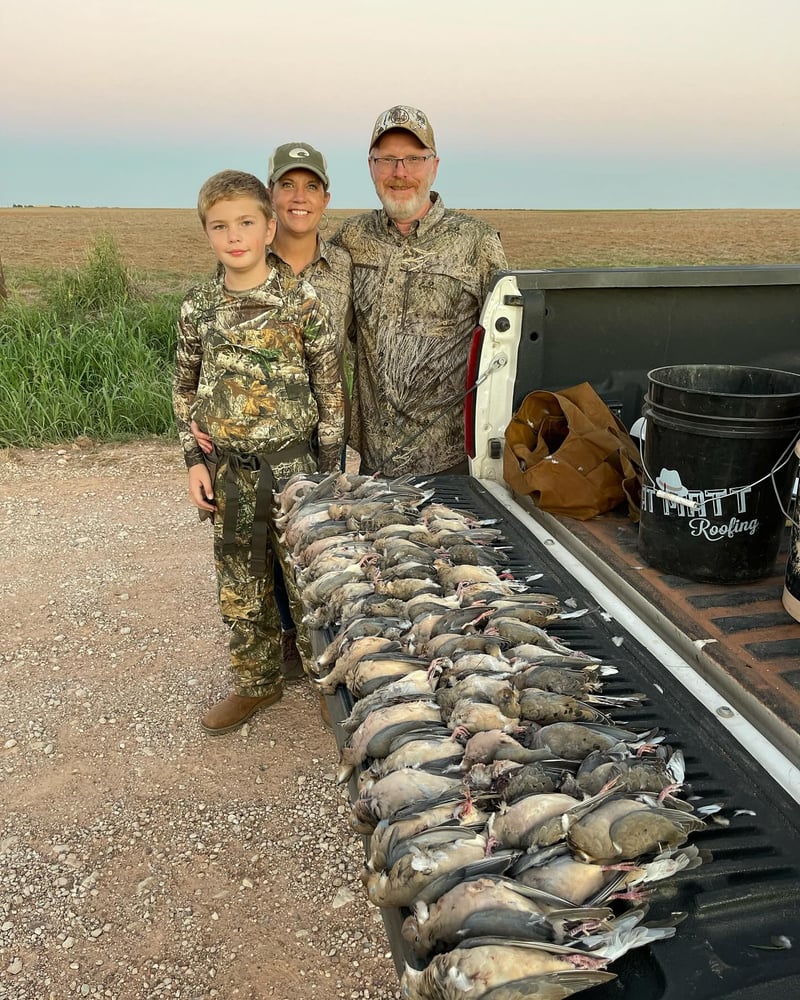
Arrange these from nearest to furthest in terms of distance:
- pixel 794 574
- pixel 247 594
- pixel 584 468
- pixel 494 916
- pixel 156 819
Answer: pixel 494 916, pixel 794 574, pixel 584 468, pixel 156 819, pixel 247 594

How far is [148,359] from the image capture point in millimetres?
10695

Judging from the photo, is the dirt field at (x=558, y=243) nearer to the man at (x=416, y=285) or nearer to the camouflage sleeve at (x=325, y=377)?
the man at (x=416, y=285)

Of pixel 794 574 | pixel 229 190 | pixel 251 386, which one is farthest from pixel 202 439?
pixel 794 574

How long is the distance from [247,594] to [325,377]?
1182 millimetres

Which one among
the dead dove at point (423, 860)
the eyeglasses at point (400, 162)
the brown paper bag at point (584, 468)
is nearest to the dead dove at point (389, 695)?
the dead dove at point (423, 860)

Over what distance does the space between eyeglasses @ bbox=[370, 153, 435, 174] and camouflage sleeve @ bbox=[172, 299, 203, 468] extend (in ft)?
4.51

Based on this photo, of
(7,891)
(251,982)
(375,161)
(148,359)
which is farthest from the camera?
(148,359)

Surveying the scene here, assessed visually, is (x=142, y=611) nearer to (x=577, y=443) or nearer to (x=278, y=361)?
(x=278, y=361)

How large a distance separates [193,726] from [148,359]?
277 inches

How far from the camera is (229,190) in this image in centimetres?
369

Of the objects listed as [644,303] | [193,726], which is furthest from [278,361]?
[193,726]

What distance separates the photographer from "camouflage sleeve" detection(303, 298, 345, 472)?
399 centimetres

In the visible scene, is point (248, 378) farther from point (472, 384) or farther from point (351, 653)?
point (351, 653)

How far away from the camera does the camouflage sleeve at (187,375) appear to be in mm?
4007
